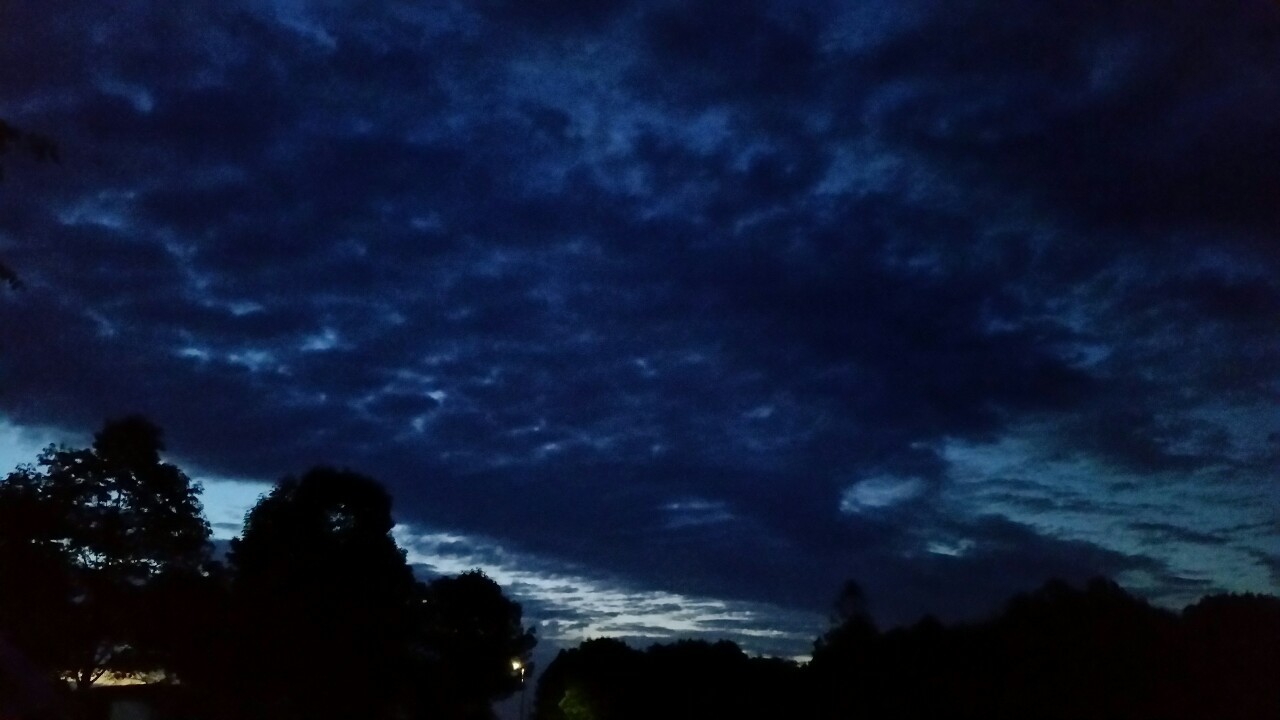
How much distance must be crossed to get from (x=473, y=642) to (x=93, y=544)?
54739mm

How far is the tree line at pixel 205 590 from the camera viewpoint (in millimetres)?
48500

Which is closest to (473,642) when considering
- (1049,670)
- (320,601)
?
(320,601)

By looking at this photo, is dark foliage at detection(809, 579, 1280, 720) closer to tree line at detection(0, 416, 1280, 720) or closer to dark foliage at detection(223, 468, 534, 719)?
tree line at detection(0, 416, 1280, 720)

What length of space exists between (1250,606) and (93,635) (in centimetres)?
4340

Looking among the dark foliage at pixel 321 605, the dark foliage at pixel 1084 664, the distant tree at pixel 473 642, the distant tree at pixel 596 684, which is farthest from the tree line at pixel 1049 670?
the distant tree at pixel 473 642

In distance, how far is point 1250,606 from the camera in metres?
44.5

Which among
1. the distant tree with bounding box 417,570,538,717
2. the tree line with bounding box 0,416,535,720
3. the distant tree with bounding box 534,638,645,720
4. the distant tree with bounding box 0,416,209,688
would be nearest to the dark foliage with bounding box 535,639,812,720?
the distant tree with bounding box 534,638,645,720

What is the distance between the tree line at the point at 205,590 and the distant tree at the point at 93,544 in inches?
2.2

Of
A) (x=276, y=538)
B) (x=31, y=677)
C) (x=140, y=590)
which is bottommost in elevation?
(x=31, y=677)

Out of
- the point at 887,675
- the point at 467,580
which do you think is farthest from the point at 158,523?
the point at 467,580

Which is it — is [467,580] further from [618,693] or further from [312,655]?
[312,655]

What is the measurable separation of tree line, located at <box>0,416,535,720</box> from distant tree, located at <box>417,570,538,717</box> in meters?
16.2

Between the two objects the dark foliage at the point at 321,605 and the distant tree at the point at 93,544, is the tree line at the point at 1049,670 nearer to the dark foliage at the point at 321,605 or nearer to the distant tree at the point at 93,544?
the dark foliage at the point at 321,605

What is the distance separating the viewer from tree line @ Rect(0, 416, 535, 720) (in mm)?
48500
